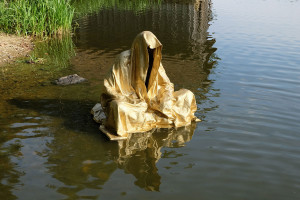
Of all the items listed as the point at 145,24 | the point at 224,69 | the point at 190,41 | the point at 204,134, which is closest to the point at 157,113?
the point at 204,134

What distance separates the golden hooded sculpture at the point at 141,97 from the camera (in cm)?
543

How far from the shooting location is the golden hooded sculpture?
5426 millimetres

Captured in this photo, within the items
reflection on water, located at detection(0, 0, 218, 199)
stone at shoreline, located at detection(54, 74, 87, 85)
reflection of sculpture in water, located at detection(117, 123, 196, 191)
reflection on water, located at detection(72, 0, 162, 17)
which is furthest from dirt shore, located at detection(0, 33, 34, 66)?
reflection on water, located at detection(72, 0, 162, 17)

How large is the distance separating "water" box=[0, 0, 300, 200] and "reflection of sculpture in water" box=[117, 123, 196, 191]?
0.05 ft

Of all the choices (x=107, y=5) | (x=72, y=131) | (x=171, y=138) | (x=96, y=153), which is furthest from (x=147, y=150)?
(x=107, y=5)

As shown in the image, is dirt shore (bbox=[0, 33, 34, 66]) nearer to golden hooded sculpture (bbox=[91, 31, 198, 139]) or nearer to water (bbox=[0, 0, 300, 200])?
water (bbox=[0, 0, 300, 200])

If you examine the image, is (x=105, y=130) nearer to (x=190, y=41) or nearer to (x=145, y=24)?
(x=190, y=41)

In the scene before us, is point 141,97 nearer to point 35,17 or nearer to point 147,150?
point 147,150

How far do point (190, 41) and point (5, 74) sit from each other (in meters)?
7.50

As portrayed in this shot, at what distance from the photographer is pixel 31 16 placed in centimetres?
1173

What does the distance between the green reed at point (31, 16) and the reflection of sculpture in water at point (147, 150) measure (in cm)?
805

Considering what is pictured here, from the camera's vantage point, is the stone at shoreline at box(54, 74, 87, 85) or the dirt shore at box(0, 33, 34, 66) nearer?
the stone at shoreline at box(54, 74, 87, 85)

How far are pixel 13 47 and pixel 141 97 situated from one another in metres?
7.11

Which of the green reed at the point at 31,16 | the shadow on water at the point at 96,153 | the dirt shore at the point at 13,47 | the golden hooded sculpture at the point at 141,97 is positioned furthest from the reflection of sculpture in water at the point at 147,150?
the green reed at the point at 31,16
